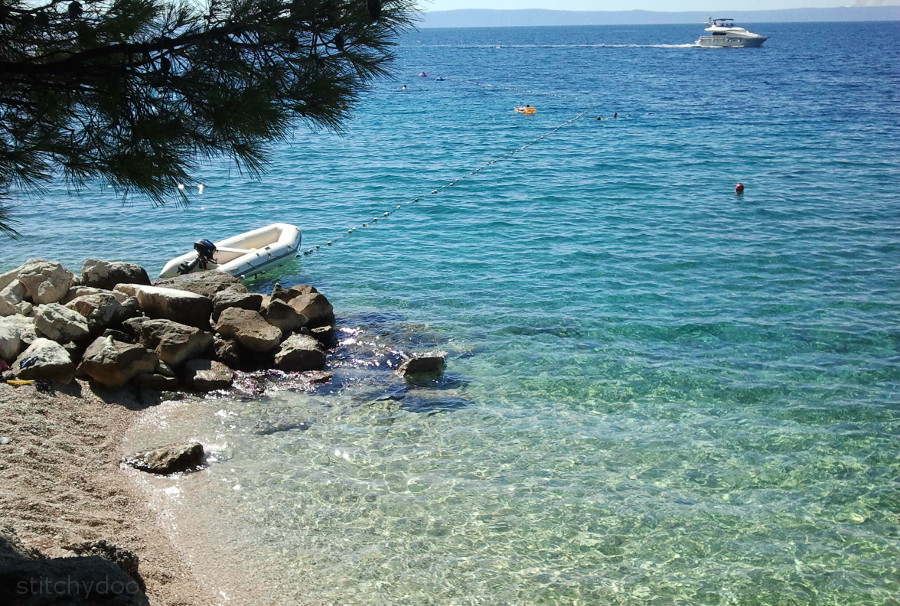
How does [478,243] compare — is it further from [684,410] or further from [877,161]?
[877,161]

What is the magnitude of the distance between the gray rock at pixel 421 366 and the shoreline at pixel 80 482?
299 cm

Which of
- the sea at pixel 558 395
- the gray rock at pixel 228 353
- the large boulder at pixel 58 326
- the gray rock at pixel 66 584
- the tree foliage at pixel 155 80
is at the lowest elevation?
the sea at pixel 558 395

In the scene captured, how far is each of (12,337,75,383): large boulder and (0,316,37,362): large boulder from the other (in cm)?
29

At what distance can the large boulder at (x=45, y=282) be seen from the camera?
1088 cm

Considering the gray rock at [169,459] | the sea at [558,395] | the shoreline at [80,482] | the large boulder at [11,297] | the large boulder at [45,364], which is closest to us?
the shoreline at [80,482]

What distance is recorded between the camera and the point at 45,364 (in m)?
8.53

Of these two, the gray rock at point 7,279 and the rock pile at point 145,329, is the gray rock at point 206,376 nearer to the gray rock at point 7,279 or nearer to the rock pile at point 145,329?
the rock pile at point 145,329

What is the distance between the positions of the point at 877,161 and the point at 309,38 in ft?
71.4

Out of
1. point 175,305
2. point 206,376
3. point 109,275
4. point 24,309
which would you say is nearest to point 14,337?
point 24,309

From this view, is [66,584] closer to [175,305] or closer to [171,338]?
[171,338]

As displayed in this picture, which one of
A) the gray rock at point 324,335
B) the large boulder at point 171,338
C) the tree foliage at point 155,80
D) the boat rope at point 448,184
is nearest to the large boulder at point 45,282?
the large boulder at point 171,338

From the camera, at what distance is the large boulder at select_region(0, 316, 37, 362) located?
898 cm

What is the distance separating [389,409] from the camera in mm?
9094

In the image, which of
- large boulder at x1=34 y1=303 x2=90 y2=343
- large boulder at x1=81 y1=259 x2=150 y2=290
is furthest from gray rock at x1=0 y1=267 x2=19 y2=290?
large boulder at x1=34 y1=303 x2=90 y2=343
